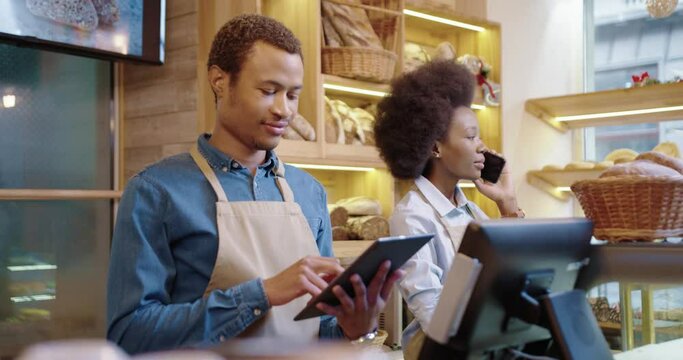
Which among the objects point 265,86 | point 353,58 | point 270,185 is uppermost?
point 353,58

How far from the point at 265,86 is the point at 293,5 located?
2.08m

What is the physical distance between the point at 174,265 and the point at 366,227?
6.93 ft

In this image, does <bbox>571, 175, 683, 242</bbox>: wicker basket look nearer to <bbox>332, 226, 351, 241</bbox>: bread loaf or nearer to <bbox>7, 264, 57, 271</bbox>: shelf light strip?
<bbox>332, 226, 351, 241</bbox>: bread loaf

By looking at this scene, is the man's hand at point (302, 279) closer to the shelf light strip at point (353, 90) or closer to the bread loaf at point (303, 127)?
the bread loaf at point (303, 127)

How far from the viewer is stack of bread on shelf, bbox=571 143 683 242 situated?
1649 mm

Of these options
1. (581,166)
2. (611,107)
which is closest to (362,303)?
(581,166)

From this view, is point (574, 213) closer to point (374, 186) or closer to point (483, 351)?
point (374, 186)

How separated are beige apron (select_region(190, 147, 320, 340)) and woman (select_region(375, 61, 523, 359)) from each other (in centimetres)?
50

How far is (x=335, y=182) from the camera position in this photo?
13.3 feet

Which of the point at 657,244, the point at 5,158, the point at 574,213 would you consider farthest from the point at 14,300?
the point at 574,213

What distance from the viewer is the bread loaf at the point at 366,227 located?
3.63 m

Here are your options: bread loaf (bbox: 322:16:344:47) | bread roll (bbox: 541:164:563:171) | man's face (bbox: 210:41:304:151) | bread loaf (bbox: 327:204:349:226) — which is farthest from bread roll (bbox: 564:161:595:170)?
man's face (bbox: 210:41:304:151)

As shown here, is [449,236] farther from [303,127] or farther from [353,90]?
[353,90]

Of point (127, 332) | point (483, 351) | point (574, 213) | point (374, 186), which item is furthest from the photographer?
point (574, 213)
